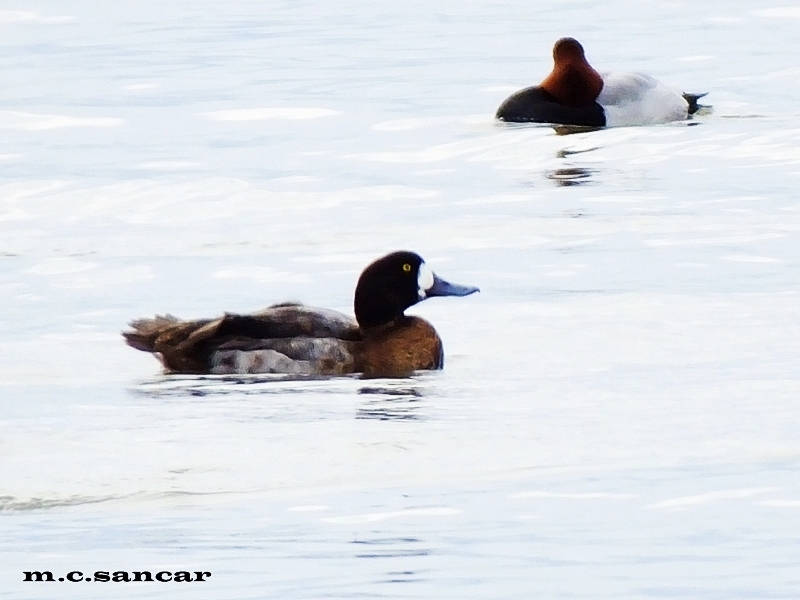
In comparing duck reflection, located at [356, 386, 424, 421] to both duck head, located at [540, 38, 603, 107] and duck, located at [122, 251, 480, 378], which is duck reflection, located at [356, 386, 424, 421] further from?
duck head, located at [540, 38, 603, 107]

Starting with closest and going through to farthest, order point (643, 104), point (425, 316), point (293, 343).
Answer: point (293, 343) → point (425, 316) → point (643, 104)

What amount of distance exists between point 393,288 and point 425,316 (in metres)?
0.85

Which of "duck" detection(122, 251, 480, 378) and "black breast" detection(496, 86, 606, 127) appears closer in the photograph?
"duck" detection(122, 251, 480, 378)

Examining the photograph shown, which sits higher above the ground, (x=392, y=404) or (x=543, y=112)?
(x=543, y=112)

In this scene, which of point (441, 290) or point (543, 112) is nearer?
point (441, 290)

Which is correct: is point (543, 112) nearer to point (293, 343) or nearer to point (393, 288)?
point (393, 288)

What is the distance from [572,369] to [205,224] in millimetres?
4168

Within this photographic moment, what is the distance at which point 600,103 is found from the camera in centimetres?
1688

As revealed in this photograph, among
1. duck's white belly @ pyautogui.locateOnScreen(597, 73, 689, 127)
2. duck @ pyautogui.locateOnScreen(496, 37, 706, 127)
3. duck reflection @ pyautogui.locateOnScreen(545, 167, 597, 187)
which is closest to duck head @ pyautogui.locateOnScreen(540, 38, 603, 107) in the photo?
duck @ pyautogui.locateOnScreen(496, 37, 706, 127)

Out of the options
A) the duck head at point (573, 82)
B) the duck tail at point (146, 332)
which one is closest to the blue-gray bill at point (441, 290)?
the duck tail at point (146, 332)

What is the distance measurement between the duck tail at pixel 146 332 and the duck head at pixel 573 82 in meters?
8.22

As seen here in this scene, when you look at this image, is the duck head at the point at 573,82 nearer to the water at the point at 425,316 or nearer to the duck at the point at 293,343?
the water at the point at 425,316

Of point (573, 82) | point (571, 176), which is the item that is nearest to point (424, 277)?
point (571, 176)

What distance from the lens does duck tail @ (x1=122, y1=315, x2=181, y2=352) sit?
29.5 ft
